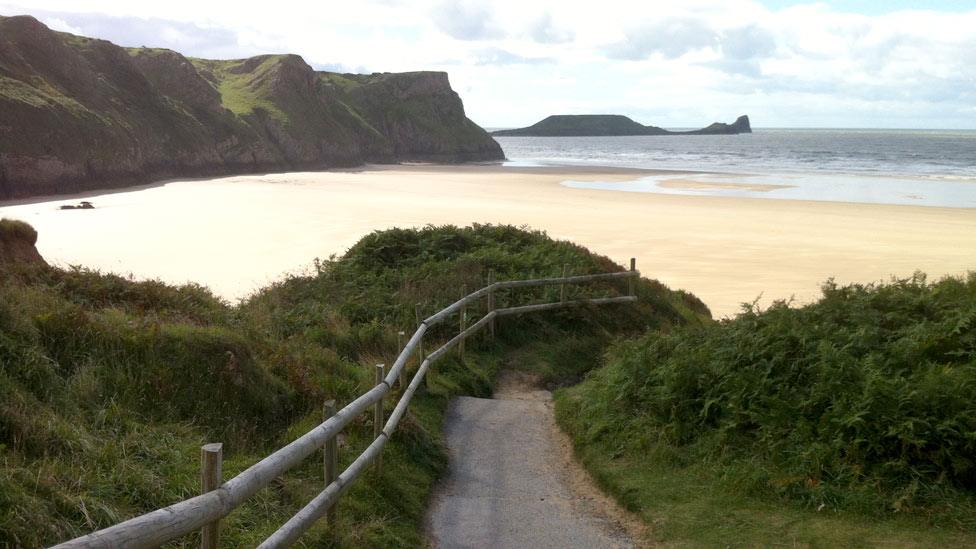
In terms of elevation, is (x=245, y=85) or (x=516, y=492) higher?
(x=245, y=85)

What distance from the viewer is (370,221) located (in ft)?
115

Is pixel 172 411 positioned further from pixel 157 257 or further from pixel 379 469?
pixel 157 257

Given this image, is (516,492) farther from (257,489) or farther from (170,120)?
(170,120)

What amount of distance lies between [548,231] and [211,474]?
30.4 metres

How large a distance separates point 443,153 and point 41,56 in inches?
2699

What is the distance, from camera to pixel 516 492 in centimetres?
764

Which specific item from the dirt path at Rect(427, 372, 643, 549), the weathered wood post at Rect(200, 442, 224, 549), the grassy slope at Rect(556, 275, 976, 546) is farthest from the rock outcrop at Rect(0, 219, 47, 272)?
the weathered wood post at Rect(200, 442, 224, 549)

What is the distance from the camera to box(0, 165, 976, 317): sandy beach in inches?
966

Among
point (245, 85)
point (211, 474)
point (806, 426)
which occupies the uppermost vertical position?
point (245, 85)

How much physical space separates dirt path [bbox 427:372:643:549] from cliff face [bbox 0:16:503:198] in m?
40.6

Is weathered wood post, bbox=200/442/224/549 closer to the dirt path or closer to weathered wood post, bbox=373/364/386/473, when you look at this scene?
the dirt path

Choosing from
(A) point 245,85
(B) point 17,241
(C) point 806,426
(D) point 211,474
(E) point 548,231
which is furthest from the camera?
(A) point 245,85

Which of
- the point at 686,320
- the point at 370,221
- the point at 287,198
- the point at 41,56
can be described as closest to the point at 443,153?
the point at 41,56

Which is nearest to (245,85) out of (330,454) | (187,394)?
(187,394)
